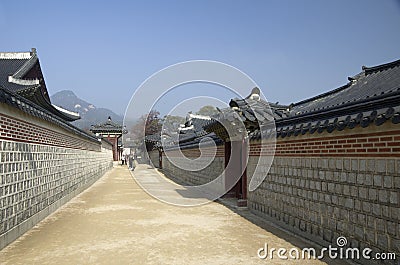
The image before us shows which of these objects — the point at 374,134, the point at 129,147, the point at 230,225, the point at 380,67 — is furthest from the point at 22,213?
the point at 129,147

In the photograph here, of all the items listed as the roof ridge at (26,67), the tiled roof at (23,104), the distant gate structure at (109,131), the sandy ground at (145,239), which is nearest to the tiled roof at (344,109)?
the sandy ground at (145,239)

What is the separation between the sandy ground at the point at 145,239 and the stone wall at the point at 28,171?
306 mm

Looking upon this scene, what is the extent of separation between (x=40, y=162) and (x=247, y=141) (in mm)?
4624

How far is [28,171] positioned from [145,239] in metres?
2.63

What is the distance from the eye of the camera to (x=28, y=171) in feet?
20.8

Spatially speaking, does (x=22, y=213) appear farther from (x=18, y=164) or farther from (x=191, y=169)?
(x=191, y=169)

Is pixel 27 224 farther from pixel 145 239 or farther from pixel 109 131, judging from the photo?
pixel 109 131

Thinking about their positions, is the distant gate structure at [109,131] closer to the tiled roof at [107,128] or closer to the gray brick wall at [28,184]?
the tiled roof at [107,128]

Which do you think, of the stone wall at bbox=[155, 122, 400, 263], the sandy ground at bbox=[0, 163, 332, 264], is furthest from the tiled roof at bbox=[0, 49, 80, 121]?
the stone wall at bbox=[155, 122, 400, 263]

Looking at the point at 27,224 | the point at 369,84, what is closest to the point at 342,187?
the point at 27,224

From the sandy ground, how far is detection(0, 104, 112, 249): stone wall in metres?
0.31

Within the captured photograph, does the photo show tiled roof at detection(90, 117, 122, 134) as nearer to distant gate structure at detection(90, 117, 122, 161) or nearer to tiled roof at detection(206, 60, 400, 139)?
distant gate structure at detection(90, 117, 122, 161)

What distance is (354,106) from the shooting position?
4.38 meters

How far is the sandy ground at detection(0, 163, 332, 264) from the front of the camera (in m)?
4.43
